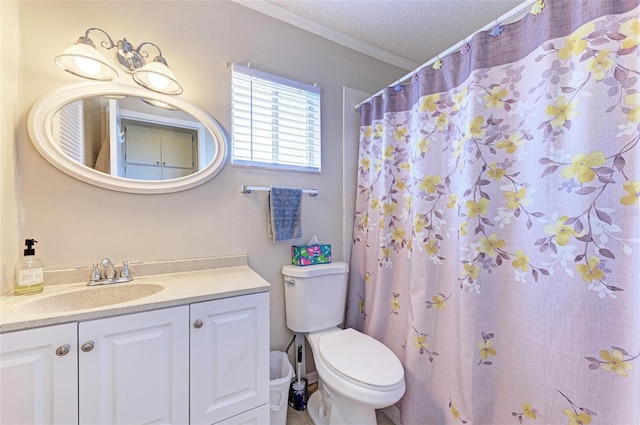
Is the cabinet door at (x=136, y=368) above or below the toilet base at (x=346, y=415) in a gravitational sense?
above

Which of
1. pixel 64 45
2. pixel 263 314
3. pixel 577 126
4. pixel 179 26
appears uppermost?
pixel 179 26

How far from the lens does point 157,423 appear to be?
3.07 ft

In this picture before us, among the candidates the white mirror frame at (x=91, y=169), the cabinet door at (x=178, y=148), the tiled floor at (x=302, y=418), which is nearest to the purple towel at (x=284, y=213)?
the white mirror frame at (x=91, y=169)

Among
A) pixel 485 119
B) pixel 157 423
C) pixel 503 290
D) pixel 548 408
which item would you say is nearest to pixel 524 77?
pixel 485 119

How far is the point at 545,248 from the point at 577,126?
0.44 meters

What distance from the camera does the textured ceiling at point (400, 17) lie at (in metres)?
1.54

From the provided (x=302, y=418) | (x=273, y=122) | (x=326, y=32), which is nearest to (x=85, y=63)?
(x=273, y=122)

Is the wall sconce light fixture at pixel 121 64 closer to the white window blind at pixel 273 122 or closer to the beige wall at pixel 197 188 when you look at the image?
the beige wall at pixel 197 188

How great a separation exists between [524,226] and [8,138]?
6.83 ft

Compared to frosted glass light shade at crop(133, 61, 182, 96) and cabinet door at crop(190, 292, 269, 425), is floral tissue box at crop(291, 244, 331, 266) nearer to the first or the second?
cabinet door at crop(190, 292, 269, 425)

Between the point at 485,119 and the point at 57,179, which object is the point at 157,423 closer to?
the point at 57,179

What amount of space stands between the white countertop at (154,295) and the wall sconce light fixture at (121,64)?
3.10 feet

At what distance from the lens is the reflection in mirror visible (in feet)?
3.80

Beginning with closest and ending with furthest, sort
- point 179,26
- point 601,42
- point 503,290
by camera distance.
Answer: point 601,42
point 503,290
point 179,26
